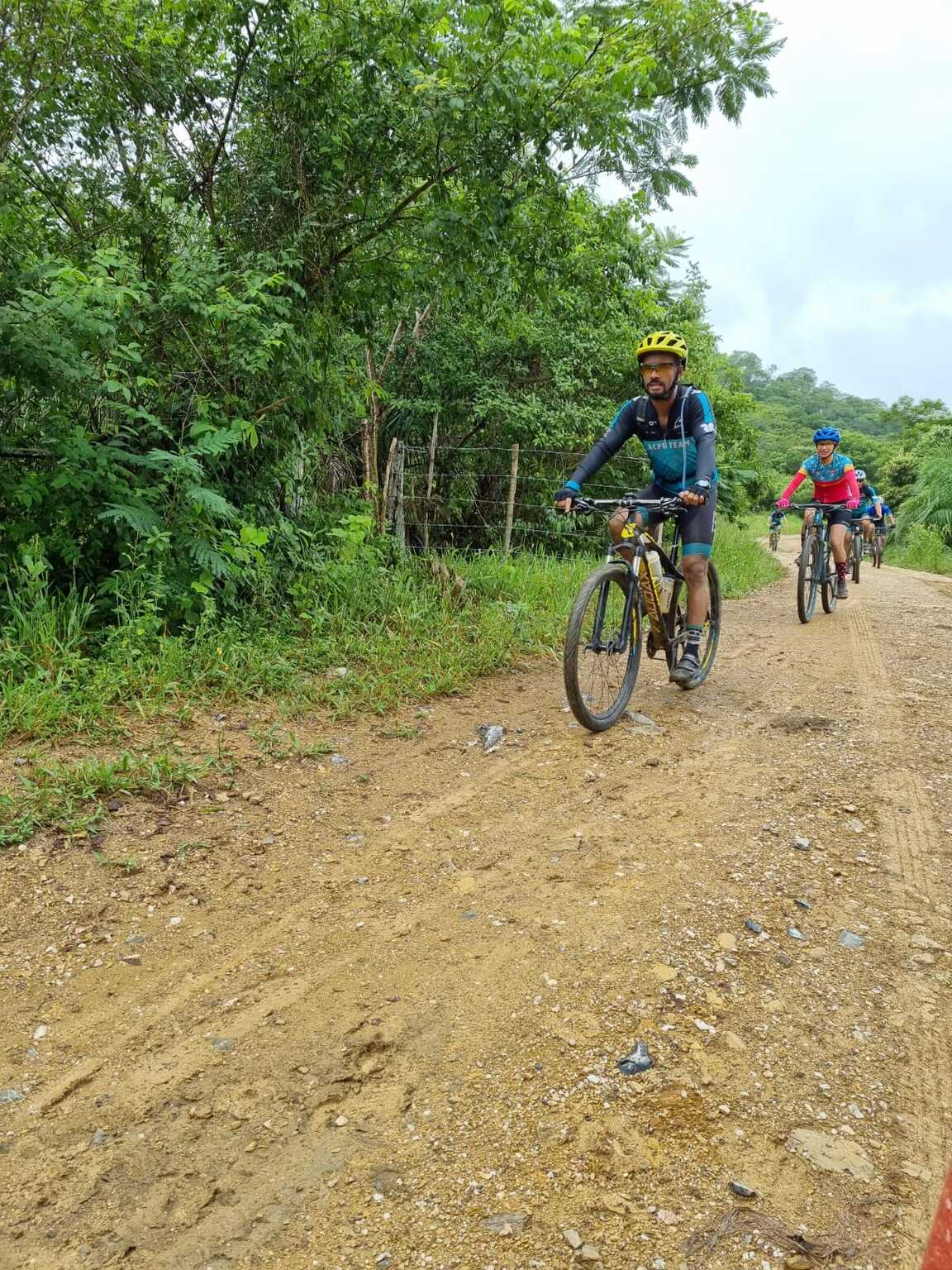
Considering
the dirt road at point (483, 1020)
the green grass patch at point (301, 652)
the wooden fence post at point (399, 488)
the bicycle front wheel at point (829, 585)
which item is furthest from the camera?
the bicycle front wheel at point (829, 585)

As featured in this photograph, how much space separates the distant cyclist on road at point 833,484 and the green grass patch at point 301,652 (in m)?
3.60

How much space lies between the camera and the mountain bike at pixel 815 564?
29.1 feet

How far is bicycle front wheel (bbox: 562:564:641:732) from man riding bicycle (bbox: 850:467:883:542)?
579 centimetres

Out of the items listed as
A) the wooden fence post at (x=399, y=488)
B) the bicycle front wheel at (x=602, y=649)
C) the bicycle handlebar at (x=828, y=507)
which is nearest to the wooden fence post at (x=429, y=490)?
the wooden fence post at (x=399, y=488)

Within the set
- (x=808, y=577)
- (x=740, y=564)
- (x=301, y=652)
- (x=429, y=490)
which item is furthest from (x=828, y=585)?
(x=301, y=652)

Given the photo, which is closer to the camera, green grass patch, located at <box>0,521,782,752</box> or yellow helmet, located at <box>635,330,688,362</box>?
green grass patch, located at <box>0,521,782,752</box>

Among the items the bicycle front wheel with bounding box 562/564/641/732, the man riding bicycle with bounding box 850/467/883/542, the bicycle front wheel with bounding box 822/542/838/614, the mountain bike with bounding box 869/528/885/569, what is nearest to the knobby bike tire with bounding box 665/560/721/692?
the bicycle front wheel with bounding box 562/564/641/732

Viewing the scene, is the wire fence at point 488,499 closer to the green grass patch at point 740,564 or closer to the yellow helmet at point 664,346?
the green grass patch at point 740,564

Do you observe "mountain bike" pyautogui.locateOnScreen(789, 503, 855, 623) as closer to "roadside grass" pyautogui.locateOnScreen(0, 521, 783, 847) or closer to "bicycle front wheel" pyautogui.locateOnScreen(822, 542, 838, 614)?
"bicycle front wheel" pyautogui.locateOnScreen(822, 542, 838, 614)

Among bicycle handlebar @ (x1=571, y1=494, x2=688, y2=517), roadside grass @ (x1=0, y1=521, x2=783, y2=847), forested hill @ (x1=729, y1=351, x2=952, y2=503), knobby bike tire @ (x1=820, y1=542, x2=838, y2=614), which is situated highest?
forested hill @ (x1=729, y1=351, x2=952, y2=503)

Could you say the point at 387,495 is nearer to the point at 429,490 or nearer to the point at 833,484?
the point at 429,490

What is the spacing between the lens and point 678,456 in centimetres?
517

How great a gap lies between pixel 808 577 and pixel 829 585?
2.25 ft

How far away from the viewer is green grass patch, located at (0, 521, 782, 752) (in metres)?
4.32
